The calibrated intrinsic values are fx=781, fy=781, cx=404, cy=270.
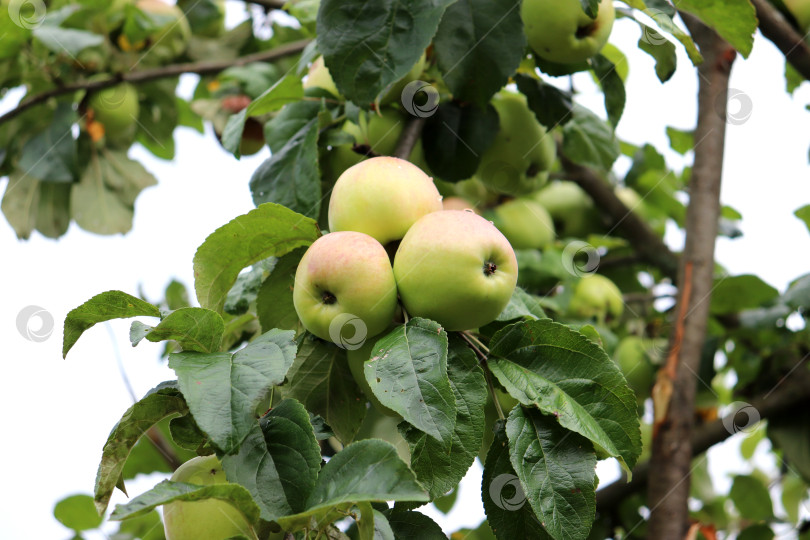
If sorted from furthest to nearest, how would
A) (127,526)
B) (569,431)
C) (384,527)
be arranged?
(127,526) < (569,431) < (384,527)

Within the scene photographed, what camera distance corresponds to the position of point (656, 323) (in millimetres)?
2111

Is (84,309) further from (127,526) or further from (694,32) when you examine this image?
(694,32)

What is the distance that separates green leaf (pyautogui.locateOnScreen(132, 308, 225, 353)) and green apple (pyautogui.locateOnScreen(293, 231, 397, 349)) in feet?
0.38

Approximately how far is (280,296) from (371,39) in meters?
0.38

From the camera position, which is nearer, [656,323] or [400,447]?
[400,447]

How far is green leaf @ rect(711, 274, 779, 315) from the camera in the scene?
193cm

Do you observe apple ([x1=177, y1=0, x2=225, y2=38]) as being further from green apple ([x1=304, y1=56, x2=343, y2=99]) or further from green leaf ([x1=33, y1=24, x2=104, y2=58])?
green apple ([x1=304, y1=56, x2=343, y2=99])

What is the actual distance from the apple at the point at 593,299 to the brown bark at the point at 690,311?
25 centimetres

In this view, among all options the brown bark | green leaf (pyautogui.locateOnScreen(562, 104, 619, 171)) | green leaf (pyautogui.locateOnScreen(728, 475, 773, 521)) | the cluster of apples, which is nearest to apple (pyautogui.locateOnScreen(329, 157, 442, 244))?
the cluster of apples

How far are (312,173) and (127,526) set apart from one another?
82 cm

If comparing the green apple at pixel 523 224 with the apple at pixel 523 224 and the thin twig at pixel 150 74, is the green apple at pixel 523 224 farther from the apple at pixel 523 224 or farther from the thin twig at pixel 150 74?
the thin twig at pixel 150 74

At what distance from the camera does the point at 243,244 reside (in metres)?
0.98

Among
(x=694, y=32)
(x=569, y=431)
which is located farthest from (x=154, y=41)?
(x=569, y=431)

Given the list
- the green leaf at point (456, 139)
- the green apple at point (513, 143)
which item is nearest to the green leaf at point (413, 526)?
the green leaf at point (456, 139)
